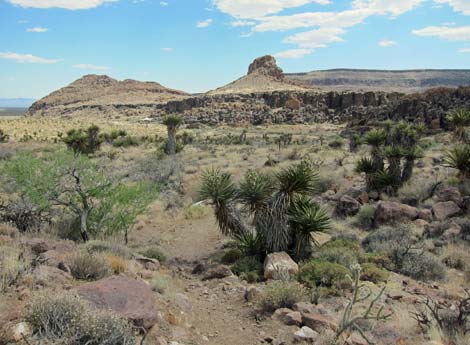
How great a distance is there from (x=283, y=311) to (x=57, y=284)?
126 inches

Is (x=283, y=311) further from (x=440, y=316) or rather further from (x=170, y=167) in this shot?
(x=170, y=167)

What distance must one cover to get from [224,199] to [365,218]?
4.99 metres

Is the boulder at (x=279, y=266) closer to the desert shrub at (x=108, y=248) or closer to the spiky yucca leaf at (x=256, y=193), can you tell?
the spiky yucca leaf at (x=256, y=193)

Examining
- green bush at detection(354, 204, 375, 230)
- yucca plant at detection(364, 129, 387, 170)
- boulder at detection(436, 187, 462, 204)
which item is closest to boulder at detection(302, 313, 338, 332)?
green bush at detection(354, 204, 375, 230)

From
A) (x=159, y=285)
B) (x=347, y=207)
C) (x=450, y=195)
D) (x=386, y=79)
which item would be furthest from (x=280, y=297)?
(x=386, y=79)

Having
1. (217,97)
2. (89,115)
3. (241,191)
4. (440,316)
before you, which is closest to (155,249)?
(241,191)

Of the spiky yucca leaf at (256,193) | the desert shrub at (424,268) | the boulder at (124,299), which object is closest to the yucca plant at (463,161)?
the desert shrub at (424,268)

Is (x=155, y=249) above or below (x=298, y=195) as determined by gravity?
below

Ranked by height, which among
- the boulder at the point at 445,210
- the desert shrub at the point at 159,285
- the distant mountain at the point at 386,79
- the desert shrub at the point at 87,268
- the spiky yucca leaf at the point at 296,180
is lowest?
the boulder at the point at 445,210

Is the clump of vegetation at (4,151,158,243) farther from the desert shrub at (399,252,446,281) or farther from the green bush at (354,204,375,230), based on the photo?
the desert shrub at (399,252,446,281)

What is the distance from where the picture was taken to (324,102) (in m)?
80.8

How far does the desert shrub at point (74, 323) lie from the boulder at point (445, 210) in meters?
10.5

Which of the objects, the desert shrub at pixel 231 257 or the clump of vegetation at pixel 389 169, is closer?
the desert shrub at pixel 231 257

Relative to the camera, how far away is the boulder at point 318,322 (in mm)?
5961
